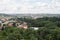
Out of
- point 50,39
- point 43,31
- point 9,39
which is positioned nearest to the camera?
point 9,39

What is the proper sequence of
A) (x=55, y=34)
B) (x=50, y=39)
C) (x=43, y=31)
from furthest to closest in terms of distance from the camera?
1. (x=43, y=31)
2. (x=55, y=34)
3. (x=50, y=39)

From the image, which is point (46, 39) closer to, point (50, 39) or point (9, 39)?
point (50, 39)

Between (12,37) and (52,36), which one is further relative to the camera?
(52,36)

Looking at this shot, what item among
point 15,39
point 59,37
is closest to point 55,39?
point 59,37

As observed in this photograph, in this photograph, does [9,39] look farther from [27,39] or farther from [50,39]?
[50,39]

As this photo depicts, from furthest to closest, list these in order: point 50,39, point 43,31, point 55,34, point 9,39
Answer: point 43,31 < point 55,34 < point 50,39 < point 9,39

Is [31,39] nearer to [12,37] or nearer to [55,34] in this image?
[12,37]

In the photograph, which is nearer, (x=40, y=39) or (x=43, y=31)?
(x=40, y=39)

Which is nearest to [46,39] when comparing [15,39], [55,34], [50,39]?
[50,39]

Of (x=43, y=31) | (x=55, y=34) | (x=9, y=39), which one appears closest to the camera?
(x=9, y=39)
